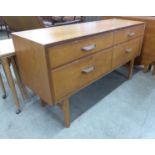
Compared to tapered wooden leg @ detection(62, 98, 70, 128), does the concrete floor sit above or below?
below

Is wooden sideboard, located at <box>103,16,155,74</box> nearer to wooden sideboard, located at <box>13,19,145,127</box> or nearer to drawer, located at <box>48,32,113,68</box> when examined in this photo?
wooden sideboard, located at <box>13,19,145,127</box>

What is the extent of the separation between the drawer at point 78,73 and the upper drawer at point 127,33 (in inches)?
6.1

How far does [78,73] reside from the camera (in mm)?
1161

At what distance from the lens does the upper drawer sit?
1411 mm

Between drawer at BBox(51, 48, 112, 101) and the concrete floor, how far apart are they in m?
0.38

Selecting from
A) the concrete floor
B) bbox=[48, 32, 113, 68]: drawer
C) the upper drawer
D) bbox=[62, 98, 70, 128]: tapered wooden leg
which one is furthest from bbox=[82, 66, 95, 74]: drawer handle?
the concrete floor

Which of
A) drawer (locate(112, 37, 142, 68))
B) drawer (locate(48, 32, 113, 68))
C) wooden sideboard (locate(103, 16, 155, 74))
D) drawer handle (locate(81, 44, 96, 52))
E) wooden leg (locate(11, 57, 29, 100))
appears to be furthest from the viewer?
wooden sideboard (locate(103, 16, 155, 74))

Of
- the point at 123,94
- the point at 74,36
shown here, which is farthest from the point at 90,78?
the point at 123,94

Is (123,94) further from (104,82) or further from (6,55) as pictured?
(6,55)

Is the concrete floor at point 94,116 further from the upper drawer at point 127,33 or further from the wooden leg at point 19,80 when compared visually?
the upper drawer at point 127,33

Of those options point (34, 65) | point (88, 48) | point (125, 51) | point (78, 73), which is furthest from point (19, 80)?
point (125, 51)

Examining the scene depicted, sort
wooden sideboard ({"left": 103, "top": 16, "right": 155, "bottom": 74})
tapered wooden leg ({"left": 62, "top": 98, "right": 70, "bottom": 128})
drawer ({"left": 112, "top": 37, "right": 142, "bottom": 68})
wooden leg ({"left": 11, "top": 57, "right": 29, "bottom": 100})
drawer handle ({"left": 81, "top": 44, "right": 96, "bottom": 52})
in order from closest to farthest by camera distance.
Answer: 1. drawer handle ({"left": 81, "top": 44, "right": 96, "bottom": 52})
2. tapered wooden leg ({"left": 62, "top": 98, "right": 70, "bottom": 128})
3. wooden leg ({"left": 11, "top": 57, "right": 29, "bottom": 100})
4. drawer ({"left": 112, "top": 37, "right": 142, "bottom": 68})
5. wooden sideboard ({"left": 103, "top": 16, "right": 155, "bottom": 74})

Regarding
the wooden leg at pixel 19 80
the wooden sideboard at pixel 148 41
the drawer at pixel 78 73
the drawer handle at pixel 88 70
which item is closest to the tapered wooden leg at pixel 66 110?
the drawer at pixel 78 73
